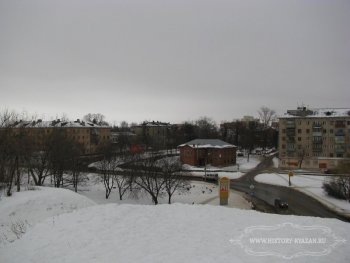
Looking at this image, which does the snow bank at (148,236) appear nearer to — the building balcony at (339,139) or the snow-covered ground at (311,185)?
the snow-covered ground at (311,185)

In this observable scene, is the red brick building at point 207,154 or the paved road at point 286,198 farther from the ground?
the red brick building at point 207,154

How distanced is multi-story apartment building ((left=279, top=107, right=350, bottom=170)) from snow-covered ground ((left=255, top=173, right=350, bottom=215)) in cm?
1209

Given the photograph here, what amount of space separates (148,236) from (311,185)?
37439 millimetres

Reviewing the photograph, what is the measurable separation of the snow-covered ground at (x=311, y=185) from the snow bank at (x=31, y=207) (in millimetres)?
25613

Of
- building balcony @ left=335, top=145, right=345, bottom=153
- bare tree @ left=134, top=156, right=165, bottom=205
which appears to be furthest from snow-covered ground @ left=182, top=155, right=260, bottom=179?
bare tree @ left=134, top=156, right=165, bottom=205

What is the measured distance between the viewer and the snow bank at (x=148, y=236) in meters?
10.5

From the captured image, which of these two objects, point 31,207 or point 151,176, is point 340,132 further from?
point 31,207

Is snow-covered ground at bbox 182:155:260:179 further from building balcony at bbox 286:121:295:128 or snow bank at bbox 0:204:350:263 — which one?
snow bank at bbox 0:204:350:263

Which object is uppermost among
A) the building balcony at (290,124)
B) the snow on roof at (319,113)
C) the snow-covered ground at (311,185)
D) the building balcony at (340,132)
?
the snow on roof at (319,113)

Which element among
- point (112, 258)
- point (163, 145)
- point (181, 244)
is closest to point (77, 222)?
point (112, 258)

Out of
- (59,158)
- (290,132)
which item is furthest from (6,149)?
(290,132)

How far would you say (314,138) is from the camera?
65.4 meters

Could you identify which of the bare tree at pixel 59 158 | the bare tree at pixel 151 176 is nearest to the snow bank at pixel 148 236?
the bare tree at pixel 151 176

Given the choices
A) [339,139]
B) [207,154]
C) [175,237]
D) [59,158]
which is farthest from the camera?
[207,154]
